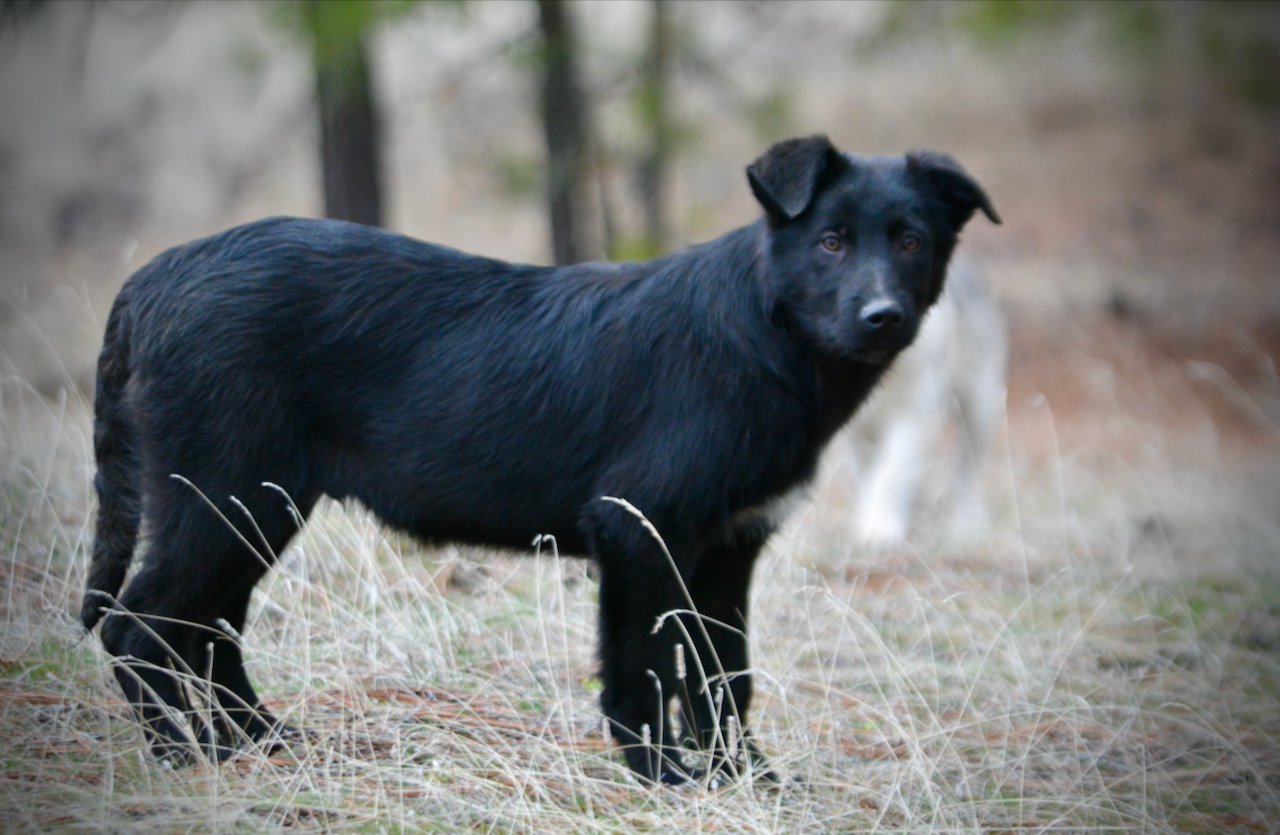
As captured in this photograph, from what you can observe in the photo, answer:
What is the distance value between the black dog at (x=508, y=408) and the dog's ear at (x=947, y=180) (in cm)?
1

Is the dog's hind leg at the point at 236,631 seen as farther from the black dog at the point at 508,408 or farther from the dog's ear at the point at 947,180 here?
the dog's ear at the point at 947,180

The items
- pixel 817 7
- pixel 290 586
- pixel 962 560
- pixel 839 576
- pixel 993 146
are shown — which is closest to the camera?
pixel 290 586

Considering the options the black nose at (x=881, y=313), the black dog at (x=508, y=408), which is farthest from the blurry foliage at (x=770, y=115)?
the black nose at (x=881, y=313)

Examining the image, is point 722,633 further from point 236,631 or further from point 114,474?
point 114,474

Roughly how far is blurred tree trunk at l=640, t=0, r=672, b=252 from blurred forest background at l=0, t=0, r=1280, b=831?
0.09 feet

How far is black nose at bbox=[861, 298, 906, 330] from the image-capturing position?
3.43m

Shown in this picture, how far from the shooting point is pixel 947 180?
12.5 feet

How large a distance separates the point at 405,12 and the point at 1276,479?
26.8 ft

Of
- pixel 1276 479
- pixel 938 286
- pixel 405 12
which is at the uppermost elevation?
pixel 405 12

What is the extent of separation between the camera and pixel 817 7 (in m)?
12.9

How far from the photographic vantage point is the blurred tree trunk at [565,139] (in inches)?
332

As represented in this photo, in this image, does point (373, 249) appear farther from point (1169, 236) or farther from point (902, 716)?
point (1169, 236)

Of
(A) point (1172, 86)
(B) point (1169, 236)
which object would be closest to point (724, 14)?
(B) point (1169, 236)

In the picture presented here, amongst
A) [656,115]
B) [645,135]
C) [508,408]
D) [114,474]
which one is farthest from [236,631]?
[645,135]
